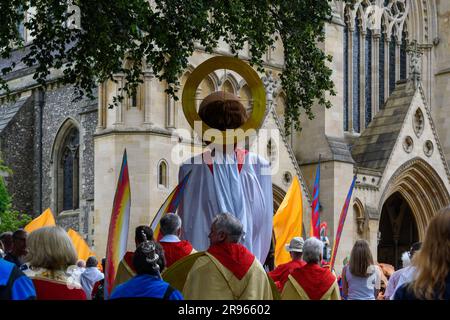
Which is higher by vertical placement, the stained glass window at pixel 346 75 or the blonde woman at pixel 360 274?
the stained glass window at pixel 346 75

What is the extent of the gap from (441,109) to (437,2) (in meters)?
3.49

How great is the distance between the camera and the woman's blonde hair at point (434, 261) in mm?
4727

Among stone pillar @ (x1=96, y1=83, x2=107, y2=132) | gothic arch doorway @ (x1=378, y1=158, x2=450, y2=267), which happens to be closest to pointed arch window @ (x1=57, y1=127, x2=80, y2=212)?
stone pillar @ (x1=96, y1=83, x2=107, y2=132)

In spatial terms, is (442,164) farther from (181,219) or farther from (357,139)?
(181,219)

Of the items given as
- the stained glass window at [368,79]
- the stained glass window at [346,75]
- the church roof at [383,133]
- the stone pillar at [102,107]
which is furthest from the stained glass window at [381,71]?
the stone pillar at [102,107]

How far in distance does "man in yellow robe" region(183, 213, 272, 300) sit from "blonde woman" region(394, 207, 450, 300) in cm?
198

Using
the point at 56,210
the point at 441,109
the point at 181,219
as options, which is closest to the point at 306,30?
the point at 181,219

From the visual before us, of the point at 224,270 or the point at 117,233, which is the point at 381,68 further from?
the point at 224,270

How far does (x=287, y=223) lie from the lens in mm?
14336

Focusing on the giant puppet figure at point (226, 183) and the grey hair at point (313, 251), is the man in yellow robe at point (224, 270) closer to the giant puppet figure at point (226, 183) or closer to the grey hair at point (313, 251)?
the grey hair at point (313, 251)

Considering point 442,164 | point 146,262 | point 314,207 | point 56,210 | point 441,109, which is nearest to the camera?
point 146,262

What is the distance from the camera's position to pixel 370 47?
3247 centimetres

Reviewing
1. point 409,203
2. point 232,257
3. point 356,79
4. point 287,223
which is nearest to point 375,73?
point 356,79

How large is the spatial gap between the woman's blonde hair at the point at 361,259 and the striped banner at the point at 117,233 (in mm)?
2343
